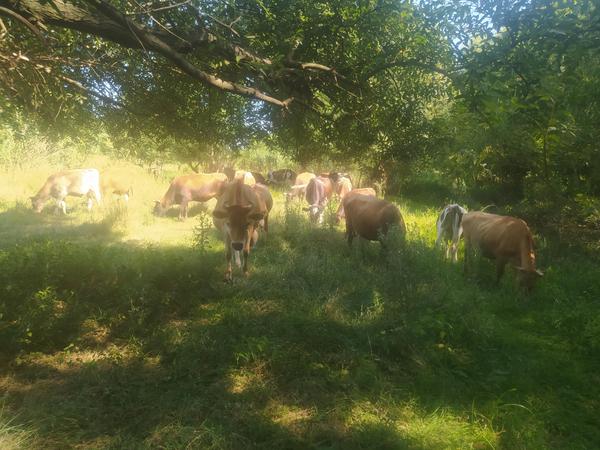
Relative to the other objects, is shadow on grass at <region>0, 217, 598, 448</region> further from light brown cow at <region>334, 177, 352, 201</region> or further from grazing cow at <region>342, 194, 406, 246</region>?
light brown cow at <region>334, 177, 352, 201</region>

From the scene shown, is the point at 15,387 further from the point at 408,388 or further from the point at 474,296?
the point at 474,296

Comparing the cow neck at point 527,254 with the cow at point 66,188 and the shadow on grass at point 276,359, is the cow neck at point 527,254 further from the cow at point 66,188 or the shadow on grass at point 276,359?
the cow at point 66,188

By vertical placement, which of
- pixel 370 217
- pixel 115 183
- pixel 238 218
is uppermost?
pixel 115 183

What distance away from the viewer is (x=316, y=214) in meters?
13.2

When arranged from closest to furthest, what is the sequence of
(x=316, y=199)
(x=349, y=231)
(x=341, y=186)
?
(x=349, y=231) → (x=316, y=199) → (x=341, y=186)

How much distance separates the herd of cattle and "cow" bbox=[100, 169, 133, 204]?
0.10 feet

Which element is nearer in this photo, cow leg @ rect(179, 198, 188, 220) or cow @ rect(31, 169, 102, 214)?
cow @ rect(31, 169, 102, 214)

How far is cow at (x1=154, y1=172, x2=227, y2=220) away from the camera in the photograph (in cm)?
1358

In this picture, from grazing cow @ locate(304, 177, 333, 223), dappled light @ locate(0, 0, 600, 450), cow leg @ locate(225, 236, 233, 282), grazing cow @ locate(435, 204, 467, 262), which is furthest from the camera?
grazing cow @ locate(304, 177, 333, 223)

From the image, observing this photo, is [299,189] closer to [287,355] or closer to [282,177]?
[282,177]

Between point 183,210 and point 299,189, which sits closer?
point 183,210

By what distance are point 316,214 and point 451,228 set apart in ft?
13.5

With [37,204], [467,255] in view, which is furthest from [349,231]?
[37,204]

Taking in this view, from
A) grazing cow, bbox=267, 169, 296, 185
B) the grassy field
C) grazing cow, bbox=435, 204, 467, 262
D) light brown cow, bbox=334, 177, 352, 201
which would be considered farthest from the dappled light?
grazing cow, bbox=267, 169, 296, 185
